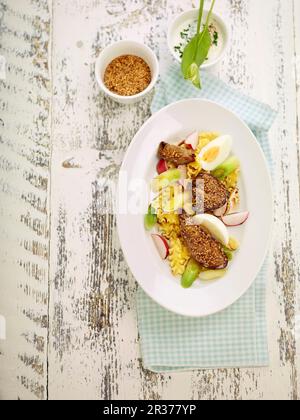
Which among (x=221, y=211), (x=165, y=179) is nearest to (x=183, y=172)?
(x=165, y=179)

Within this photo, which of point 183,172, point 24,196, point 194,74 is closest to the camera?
point 194,74

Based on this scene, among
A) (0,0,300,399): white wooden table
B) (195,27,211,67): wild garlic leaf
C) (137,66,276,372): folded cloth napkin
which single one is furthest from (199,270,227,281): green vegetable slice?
(195,27,211,67): wild garlic leaf

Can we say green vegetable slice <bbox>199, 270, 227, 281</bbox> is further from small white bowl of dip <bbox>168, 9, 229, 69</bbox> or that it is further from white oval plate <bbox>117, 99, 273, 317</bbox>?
small white bowl of dip <bbox>168, 9, 229, 69</bbox>

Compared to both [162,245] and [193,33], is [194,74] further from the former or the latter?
[162,245]

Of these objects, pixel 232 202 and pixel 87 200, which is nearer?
pixel 232 202

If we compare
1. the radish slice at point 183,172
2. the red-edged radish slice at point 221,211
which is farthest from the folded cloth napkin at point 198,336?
the radish slice at point 183,172

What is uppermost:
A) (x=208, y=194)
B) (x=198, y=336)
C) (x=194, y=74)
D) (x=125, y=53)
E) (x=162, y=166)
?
(x=125, y=53)
